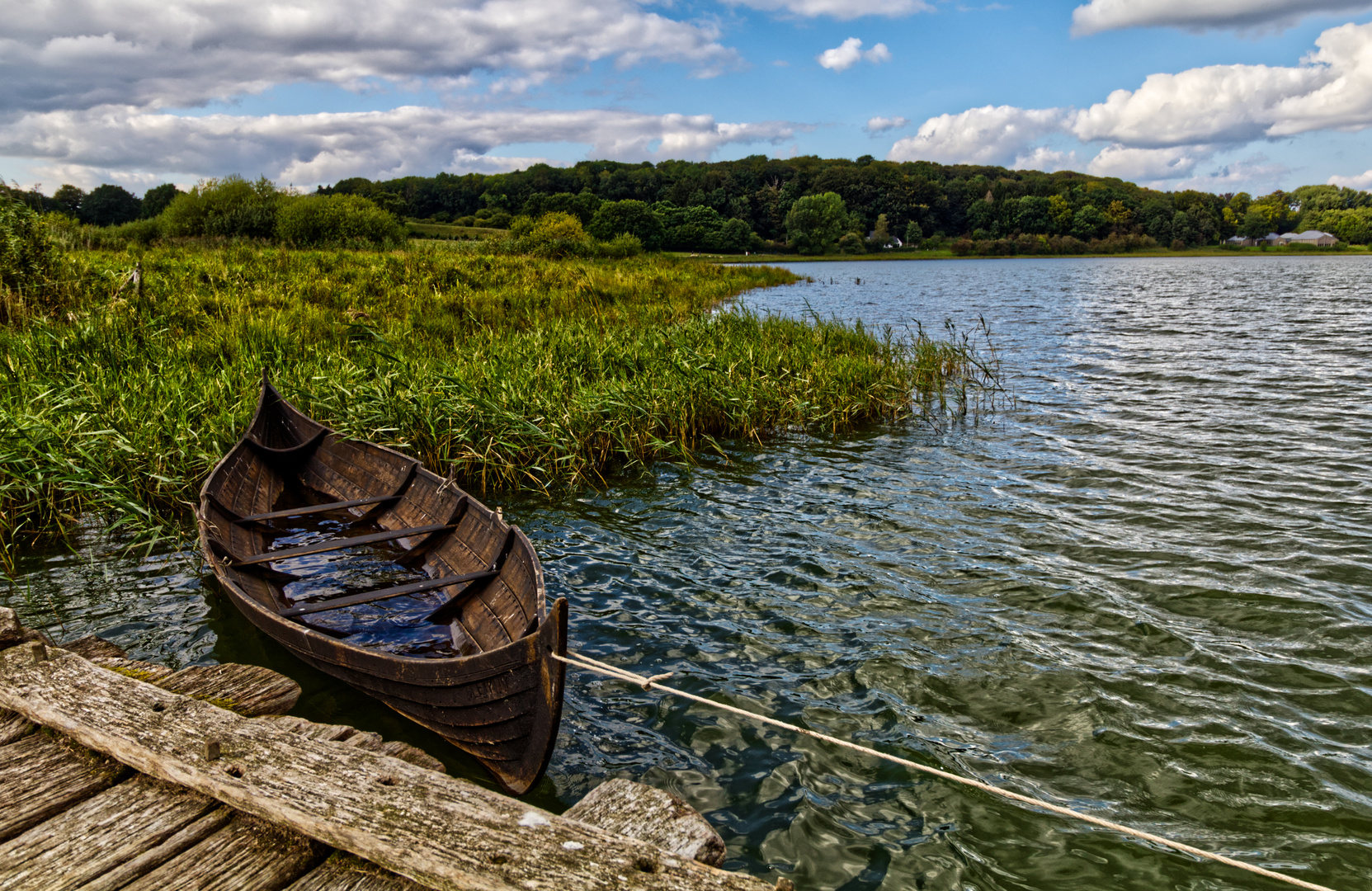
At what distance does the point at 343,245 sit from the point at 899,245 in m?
115

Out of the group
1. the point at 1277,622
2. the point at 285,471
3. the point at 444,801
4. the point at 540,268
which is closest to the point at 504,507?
the point at 285,471

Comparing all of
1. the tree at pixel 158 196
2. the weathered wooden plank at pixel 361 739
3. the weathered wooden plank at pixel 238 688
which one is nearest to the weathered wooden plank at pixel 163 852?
the weathered wooden plank at pixel 361 739

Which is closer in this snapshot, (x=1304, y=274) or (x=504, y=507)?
(x=504, y=507)

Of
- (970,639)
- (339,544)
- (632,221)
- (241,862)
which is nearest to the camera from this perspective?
(241,862)

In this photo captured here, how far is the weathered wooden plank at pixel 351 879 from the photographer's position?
102 inches

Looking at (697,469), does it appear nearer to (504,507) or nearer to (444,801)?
(504,507)

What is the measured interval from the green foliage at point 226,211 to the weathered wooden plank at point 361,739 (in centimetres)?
3374

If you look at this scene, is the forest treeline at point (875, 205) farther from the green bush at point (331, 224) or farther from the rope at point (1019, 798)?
the rope at point (1019, 798)

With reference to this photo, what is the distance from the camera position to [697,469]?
10.4 m

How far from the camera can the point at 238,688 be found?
13.5 feet

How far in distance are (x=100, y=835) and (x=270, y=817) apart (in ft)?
2.24

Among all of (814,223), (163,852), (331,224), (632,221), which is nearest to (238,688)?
(163,852)

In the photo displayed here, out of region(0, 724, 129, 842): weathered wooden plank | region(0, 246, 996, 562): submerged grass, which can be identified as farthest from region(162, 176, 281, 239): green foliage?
region(0, 724, 129, 842): weathered wooden plank

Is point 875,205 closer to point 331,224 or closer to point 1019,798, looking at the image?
point 331,224
